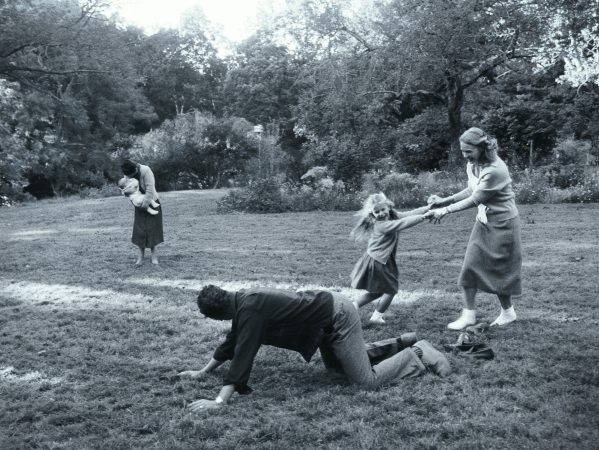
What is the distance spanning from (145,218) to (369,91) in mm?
14695

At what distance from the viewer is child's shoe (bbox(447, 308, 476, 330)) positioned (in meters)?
5.37

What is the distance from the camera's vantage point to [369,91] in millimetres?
21641

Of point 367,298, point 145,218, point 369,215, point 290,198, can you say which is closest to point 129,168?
point 145,218

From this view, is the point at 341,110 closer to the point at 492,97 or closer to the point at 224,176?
the point at 492,97

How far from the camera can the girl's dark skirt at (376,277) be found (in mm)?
5461

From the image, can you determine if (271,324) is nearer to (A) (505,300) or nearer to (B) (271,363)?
(B) (271,363)

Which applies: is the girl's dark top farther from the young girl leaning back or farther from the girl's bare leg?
the girl's bare leg

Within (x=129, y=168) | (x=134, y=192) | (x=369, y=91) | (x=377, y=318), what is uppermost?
(x=369, y=91)

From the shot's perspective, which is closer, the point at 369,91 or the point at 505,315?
the point at 505,315

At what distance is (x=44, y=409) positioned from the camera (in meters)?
3.87

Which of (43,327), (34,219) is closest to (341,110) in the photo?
(34,219)

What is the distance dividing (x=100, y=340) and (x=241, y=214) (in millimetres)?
10785

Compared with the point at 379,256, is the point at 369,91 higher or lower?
higher

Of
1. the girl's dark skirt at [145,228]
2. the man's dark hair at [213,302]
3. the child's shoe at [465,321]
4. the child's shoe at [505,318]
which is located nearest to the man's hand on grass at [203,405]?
the man's dark hair at [213,302]
